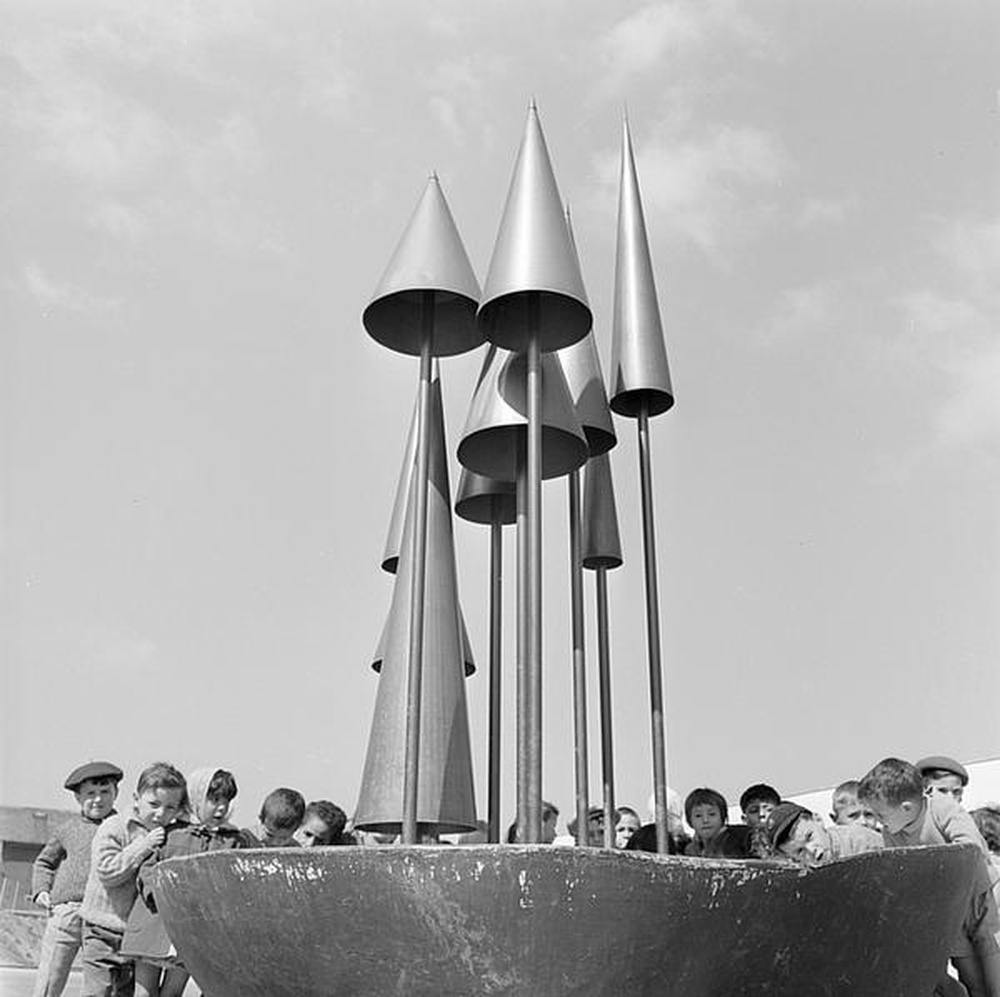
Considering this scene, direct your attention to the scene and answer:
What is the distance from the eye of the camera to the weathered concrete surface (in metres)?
3.00

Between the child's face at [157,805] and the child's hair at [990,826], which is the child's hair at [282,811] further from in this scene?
the child's hair at [990,826]

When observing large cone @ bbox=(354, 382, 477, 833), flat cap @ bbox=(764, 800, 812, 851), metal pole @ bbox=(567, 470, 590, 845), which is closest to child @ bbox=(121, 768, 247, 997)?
large cone @ bbox=(354, 382, 477, 833)

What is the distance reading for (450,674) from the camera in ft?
16.9

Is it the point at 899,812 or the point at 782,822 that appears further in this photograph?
the point at 782,822

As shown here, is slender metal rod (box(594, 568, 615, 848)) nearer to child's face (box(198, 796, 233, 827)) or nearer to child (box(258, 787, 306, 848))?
child (box(258, 787, 306, 848))

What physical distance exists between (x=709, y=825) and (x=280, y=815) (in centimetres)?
195

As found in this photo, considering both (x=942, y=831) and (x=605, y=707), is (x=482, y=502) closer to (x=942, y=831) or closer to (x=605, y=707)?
(x=605, y=707)

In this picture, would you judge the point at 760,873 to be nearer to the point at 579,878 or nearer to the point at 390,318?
the point at 579,878

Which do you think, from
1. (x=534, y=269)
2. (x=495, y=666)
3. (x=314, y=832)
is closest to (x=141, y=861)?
(x=314, y=832)

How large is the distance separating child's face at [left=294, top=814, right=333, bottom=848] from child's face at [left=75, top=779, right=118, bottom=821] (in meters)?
0.99

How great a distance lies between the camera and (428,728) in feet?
16.6

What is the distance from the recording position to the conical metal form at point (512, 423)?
203 inches

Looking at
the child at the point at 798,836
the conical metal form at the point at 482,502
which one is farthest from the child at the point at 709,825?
the conical metal form at the point at 482,502

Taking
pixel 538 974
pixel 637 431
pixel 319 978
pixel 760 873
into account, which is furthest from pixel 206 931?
pixel 637 431
